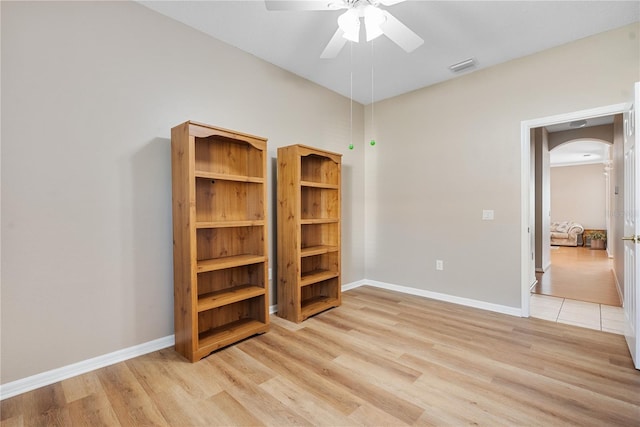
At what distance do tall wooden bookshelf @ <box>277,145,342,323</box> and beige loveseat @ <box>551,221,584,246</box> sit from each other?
29.4 ft

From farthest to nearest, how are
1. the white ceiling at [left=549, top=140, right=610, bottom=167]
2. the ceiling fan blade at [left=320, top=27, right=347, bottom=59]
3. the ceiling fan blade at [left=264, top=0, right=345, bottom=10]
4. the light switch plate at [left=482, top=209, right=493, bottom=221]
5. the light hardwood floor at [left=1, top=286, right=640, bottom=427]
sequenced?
the white ceiling at [left=549, top=140, right=610, bottom=167] < the light switch plate at [left=482, top=209, right=493, bottom=221] < the ceiling fan blade at [left=320, top=27, right=347, bottom=59] < the ceiling fan blade at [left=264, top=0, right=345, bottom=10] < the light hardwood floor at [left=1, top=286, right=640, bottom=427]

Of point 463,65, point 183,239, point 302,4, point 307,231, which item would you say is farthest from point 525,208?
point 183,239

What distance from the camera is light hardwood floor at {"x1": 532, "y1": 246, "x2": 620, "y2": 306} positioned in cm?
373

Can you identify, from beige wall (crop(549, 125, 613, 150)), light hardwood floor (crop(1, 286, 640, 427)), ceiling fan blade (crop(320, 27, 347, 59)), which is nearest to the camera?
light hardwood floor (crop(1, 286, 640, 427))

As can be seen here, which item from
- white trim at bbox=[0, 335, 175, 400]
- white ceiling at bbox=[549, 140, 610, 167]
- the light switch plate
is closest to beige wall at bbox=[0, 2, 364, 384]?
white trim at bbox=[0, 335, 175, 400]

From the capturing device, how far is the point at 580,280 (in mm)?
4527

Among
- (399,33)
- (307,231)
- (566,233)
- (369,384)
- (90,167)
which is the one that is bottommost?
(369,384)

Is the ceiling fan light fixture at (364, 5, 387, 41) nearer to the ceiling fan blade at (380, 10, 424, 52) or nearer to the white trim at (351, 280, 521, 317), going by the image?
the ceiling fan blade at (380, 10, 424, 52)

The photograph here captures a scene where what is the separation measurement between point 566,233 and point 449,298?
799cm

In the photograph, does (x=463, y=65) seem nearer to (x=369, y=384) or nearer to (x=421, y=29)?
(x=421, y=29)

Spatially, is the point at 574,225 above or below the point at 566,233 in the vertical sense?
above

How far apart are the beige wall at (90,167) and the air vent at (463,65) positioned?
2.40 meters

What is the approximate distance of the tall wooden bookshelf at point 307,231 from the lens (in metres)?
2.97

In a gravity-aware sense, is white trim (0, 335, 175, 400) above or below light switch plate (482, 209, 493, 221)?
below
